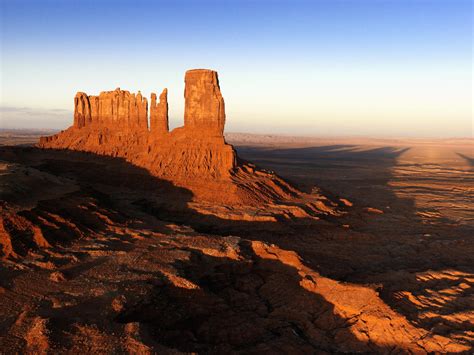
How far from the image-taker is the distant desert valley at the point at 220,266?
12156 millimetres

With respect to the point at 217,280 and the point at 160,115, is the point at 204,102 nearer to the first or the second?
the point at 160,115

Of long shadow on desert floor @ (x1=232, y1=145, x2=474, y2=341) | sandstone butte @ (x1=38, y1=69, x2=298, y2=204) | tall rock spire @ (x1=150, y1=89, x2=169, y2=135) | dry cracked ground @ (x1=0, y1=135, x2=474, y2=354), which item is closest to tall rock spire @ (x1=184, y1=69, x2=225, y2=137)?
sandstone butte @ (x1=38, y1=69, x2=298, y2=204)

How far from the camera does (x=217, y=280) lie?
16.6m

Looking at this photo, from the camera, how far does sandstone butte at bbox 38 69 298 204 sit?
32938 mm

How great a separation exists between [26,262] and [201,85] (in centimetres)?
2646

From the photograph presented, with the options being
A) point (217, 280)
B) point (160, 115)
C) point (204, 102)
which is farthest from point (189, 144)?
point (217, 280)

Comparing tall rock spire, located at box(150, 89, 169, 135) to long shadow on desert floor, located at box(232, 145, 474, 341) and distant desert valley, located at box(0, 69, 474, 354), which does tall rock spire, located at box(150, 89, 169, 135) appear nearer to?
distant desert valley, located at box(0, 69, 474, 354)

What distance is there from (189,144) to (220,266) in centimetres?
2175

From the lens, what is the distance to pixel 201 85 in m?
38.2

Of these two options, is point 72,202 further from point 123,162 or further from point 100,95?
point 100,95

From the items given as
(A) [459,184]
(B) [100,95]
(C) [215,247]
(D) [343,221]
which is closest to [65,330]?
(C) [215,247]

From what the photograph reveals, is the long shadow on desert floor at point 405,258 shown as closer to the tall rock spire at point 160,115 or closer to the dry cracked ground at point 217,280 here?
the dry cracked ground at point 217,280

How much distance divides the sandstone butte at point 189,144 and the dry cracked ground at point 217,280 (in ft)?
13.2

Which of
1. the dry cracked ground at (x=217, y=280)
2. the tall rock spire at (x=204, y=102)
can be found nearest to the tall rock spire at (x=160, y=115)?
the tall rock spire at (x=204, y=102)
